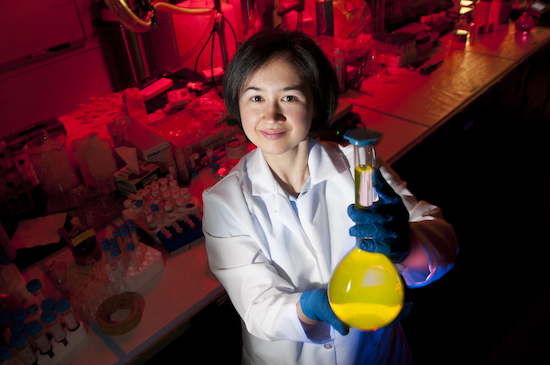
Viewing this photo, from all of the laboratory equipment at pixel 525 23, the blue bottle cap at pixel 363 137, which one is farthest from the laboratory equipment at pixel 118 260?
the laboratory equipment at pixel 525 23

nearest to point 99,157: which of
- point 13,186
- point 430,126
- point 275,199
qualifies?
point 13,186

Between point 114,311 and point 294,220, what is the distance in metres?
0.73

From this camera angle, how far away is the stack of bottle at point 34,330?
3.82 feet

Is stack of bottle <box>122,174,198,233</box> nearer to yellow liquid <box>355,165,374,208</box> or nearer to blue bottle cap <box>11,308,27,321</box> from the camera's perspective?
blue bottle cap <box>11,308,27,321</box>

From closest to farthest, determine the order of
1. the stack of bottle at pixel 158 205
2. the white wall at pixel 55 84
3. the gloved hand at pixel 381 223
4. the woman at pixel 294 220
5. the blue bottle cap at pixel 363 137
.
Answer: the blue bottle cap at pixel 363 137
the gloved hand at pixel 381 223
the woman at pixel 294 220
the stack of bottle at pixel 158 205
the white wall at pixel 55 84

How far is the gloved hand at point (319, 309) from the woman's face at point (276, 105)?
40 centimetres

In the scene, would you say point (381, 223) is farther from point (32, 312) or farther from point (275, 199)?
point (32, 312)

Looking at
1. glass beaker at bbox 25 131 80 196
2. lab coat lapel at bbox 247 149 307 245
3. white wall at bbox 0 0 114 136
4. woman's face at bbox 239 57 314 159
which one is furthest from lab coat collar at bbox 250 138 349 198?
white wall at bbox 0 0 114 136

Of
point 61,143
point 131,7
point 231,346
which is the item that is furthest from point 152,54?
point 231,346

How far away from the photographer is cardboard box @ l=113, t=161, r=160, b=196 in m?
1.88

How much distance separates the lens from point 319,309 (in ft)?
3.24

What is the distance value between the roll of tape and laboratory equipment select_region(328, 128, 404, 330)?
2.41ft

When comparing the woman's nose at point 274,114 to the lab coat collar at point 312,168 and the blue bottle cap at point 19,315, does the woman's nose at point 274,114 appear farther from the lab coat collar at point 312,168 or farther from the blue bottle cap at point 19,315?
the blue bottle cap at point 19,315

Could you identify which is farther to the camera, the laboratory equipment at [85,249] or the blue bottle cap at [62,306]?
the laboratory equipment at [85,249]
